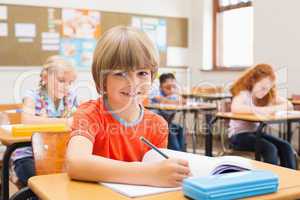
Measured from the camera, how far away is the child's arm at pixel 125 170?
946 mm

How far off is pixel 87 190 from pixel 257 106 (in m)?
2.86

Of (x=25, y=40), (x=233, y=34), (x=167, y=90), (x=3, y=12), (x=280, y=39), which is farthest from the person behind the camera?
(x=233, y=34)

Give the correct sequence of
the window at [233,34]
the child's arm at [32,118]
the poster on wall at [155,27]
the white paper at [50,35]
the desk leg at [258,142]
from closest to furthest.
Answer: the child's arm at [32,118], the desk leg at [258,142], the white paper at [50,35], the window at [233,34], the poster on wall at [155,27]

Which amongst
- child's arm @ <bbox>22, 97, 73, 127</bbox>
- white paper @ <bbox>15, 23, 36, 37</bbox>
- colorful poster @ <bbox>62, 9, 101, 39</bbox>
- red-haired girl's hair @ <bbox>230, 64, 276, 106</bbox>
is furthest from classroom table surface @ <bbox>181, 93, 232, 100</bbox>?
child's arm @ <bbox>22, 97, 73, 127</bbox>

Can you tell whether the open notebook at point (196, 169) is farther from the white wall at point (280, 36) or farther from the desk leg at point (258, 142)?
the white wall at point (280, 36)

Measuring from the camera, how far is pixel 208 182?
2.80 feet

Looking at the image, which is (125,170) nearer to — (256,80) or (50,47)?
(256,80)

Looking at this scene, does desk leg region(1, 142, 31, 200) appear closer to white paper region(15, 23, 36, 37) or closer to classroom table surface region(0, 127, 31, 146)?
classroom table surface region(0, 127, 31, 146)

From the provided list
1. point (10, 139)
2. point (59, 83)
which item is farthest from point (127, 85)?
point (59, 83)

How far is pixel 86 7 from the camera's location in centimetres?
620

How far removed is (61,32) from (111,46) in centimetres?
506

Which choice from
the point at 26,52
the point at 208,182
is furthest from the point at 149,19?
the point at 208,182

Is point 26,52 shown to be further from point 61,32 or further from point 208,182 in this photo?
point 208,182

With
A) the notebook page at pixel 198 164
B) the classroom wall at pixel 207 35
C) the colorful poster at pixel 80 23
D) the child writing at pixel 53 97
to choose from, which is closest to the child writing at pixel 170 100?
the classroom wall at pixel 207 35
